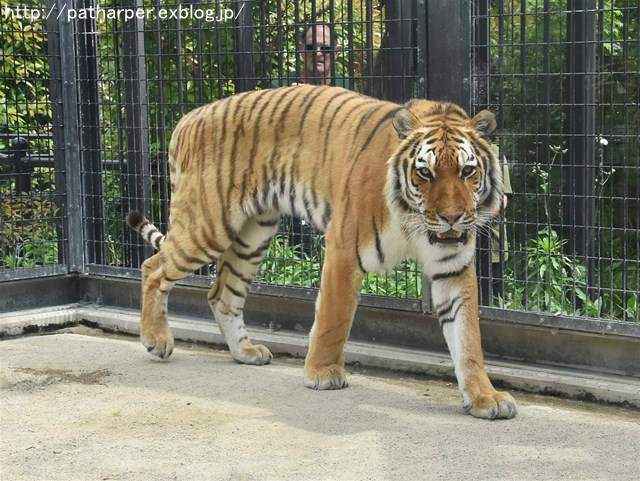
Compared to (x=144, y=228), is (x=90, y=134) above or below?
above

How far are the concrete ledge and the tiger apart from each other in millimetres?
445

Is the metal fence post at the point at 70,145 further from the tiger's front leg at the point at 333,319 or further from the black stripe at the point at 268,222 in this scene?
the tiger's front leg at the point at 333,319

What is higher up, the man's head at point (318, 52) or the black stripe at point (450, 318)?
the man's head at point (318, 52)

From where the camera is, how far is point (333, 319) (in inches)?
198

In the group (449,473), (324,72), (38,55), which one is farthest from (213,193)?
(449,473)

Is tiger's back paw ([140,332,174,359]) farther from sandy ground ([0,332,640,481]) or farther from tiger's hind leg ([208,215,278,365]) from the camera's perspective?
tiger's hind leg ([208,215,278,365])

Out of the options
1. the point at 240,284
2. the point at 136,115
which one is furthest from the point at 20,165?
the point at 240,284

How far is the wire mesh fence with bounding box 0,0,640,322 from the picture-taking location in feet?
17.1

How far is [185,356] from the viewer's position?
19.9 ft

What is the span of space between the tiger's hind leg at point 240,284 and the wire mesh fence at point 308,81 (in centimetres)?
41

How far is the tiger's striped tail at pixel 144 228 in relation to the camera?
20.0 feet

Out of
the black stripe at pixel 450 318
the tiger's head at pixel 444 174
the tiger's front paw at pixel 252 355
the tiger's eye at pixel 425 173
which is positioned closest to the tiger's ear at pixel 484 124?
the tiger's head at pixel 444 174

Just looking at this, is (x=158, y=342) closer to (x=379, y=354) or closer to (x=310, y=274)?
(x=310, y=274)

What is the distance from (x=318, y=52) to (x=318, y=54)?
0.01 metres
